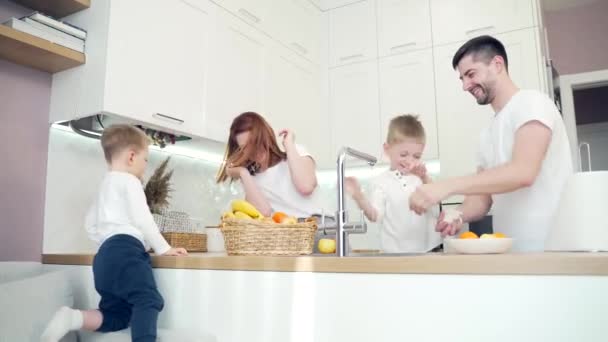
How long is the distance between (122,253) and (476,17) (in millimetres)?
2543

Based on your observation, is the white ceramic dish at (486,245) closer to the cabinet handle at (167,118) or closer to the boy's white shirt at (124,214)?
the boy's white shirt at (124,214)

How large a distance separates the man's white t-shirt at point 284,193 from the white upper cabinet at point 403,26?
1.64 metres

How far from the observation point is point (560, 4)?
381 centimetres

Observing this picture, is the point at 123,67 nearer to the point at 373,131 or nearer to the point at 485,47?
the point at 485,47

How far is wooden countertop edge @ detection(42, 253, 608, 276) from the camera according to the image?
83 cm

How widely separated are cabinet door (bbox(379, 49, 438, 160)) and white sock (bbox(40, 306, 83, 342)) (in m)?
2.26

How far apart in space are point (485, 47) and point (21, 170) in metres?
1.76

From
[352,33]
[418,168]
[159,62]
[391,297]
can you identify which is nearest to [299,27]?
[352,33]

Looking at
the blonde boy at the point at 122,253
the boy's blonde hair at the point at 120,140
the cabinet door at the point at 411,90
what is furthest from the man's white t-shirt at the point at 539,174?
the cabinet door at the point at 411,90

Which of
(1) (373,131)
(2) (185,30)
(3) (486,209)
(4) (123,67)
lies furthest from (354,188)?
(1) (373,131)

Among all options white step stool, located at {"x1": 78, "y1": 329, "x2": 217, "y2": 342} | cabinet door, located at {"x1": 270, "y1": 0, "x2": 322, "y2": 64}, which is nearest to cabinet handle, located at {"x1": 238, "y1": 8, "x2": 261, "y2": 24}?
cabinet door, located at {"x1": 270, "y1": 0, "x2": 322, "y2": 64}

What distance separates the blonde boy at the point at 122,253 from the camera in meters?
1.24

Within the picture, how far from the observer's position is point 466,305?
0.91m

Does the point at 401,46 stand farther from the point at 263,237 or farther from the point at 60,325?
the point at 60,325
